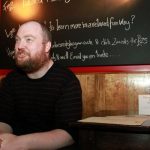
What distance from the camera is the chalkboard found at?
205cm

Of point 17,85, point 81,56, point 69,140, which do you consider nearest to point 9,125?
point 17,85

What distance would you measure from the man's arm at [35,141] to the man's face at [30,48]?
0.47 meters

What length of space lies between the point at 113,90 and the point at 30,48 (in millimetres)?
641

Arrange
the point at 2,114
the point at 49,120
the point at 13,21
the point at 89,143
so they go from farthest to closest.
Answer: the point at 13,21, the point at 2,114, the point at 49,120, the point at 89,143

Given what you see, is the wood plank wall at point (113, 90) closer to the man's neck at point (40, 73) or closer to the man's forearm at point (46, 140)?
the man's neck at point (40, 73)

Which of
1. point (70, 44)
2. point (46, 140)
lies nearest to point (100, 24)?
point (70, 44)

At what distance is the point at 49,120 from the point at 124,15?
0.87m

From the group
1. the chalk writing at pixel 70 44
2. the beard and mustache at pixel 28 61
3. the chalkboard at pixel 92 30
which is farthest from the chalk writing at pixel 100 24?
the beard and mustache at pixel 28 61

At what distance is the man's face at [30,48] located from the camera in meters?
1.91

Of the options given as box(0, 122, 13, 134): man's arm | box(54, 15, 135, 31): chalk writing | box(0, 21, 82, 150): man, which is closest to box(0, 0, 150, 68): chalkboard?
box(54, 15, 135, 31): chalk writing

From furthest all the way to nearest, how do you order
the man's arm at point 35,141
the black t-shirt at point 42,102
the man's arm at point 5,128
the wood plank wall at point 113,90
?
the wood plank wall at point 113,90 < the man's arm at point 5,128 < the black t-shirt at point 42,102 < the man's arm at point 35,141

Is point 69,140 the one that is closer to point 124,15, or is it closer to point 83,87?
point 83,87

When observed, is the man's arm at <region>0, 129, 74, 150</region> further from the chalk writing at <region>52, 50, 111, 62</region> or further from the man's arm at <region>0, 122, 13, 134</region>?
the chalk writing at <region>52, 50, 111, 62</region>

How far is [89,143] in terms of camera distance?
1484mm
